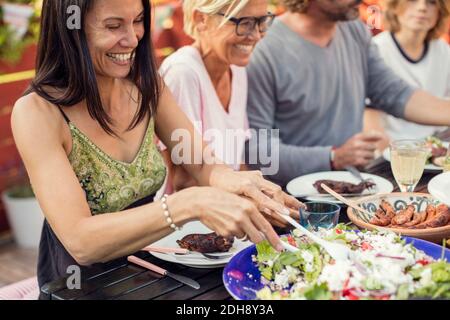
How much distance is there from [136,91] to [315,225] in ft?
2.77

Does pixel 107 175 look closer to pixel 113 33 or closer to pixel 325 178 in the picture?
pixel 113 33

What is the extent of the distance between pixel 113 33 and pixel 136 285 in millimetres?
747

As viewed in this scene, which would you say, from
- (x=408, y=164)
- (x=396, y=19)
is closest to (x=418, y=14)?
(x=396, y=19)

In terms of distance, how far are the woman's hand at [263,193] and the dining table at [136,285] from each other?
218mm

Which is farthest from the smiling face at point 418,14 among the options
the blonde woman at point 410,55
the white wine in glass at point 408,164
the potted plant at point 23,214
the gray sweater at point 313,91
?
the potted plant at point 23,214

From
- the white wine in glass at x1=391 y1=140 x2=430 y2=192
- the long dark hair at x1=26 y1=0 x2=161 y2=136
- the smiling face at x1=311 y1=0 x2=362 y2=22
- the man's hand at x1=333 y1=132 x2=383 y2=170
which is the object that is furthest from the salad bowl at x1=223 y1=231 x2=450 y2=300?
the smiling face at x1=311 y1=0 x2=362 y2=22

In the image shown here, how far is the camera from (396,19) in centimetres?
354

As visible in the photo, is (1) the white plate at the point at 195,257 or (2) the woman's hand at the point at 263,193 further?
(2) the woman's hand at the point at 263,193

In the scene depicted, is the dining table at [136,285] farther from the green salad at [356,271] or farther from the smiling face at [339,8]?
the smiling face at [339,8]

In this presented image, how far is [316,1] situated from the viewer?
2.72 metres

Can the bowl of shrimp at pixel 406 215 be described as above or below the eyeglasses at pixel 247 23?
below

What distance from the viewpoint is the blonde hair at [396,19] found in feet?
11.3

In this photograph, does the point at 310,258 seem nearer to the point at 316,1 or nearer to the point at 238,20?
the point at 238,20

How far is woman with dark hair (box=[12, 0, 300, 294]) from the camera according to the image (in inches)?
57.0
